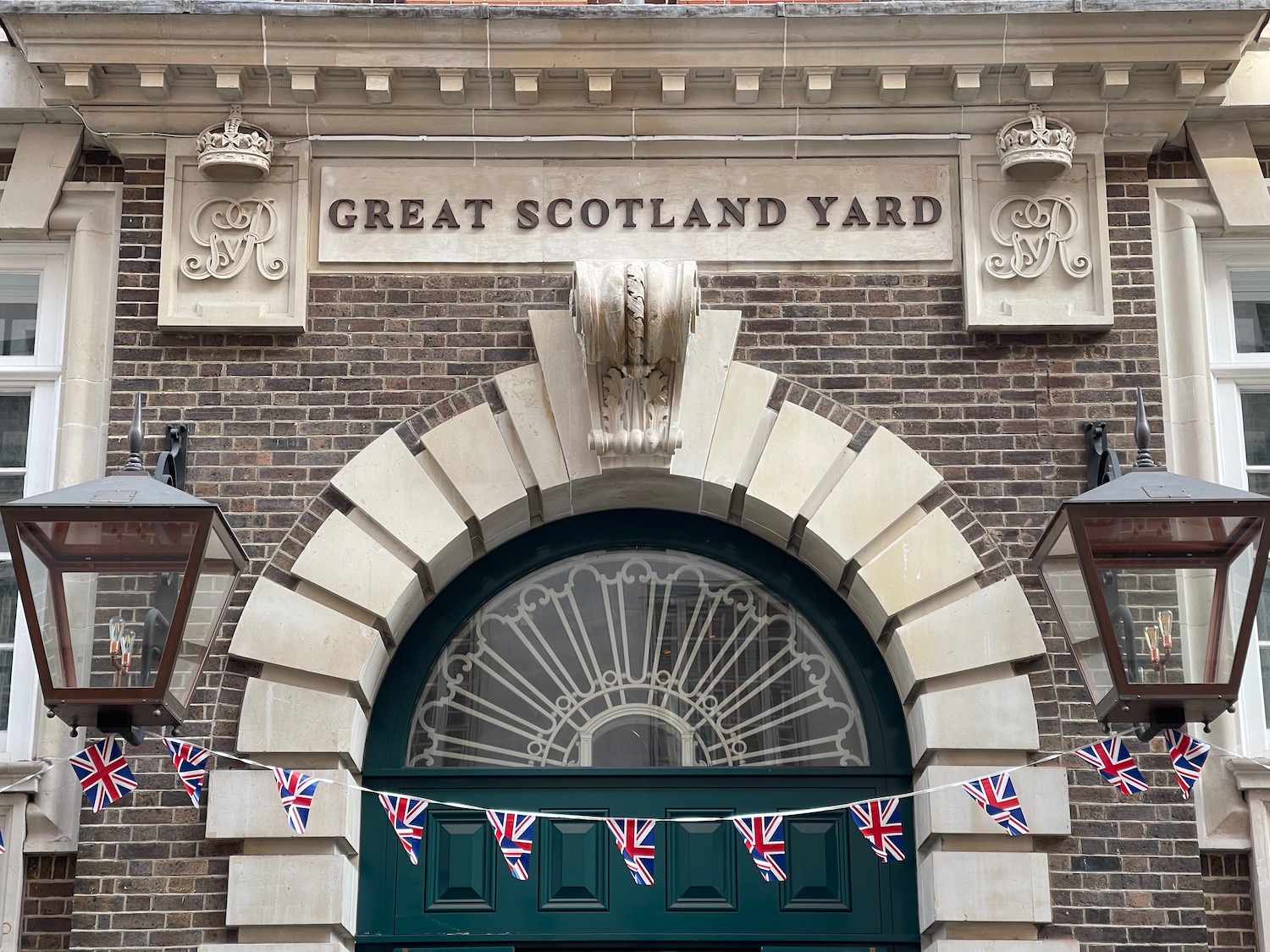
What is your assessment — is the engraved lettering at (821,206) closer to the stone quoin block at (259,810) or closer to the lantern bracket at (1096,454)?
the lantern bracket at (1096,454)

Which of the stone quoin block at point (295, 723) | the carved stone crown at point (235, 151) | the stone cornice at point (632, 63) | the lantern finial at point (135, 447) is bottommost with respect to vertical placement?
the stone quoin block at point (295, 723)

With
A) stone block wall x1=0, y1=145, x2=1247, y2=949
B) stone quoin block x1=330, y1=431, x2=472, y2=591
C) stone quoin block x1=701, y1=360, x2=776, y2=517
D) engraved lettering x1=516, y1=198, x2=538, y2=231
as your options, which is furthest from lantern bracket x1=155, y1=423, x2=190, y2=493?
stone quoin block x1=701, y1=360, x2=776, y2=517

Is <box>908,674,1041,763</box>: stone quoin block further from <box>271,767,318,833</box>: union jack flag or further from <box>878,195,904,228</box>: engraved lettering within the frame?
<box>271,767,318,833</box>: union jack flag

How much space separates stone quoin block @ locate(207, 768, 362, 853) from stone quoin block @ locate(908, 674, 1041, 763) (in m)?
2.52

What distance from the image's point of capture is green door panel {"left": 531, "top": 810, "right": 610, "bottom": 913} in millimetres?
7789

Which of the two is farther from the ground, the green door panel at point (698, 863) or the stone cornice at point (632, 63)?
the stone cornice at point (632, 63)

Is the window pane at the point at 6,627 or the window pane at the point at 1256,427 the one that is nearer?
the window pane at the point at 6,627

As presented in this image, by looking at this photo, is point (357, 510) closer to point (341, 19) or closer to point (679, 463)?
point (679, 463)

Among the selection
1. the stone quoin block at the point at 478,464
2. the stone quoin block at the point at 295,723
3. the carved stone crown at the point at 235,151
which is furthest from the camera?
the carved stone crown at the point at 235,151

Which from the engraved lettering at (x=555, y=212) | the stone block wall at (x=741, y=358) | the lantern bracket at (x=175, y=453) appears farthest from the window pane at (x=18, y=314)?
the engraved lettering at (x=555, y=212)

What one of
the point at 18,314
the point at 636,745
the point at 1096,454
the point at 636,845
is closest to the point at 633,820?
the point at 636,845

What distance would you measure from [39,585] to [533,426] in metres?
2.36

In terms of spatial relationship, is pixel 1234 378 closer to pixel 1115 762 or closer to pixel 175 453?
pixel 1115 762

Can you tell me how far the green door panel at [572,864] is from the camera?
7789mm
